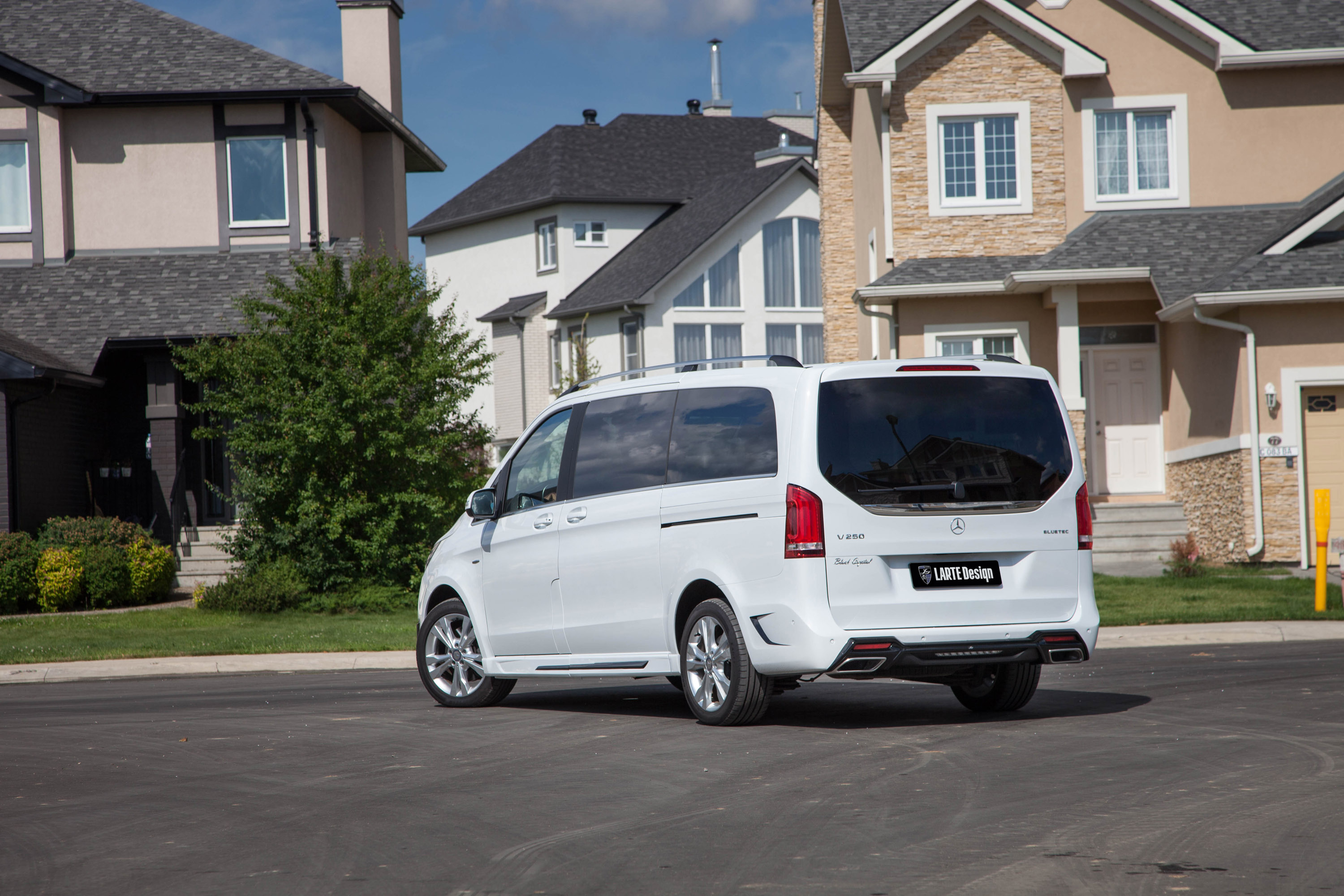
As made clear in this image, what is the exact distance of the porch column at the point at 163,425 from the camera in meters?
24.8

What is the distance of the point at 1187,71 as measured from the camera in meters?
25.2

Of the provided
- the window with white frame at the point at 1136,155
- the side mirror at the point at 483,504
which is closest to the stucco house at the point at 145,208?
the window with white frame at the point at 1136,155

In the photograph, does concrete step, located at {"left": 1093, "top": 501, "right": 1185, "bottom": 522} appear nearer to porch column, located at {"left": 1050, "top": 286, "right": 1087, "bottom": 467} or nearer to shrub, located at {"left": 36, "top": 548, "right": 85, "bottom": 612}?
porch column, located at {"left": 1050, "top": 286, "right": 1087, "bottom": 467}

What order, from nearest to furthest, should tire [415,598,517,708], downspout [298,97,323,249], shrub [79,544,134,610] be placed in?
1. tire [415,598,517,708]
2. shrub [79,544,134,610]
3. downspout [298,97,323,249]

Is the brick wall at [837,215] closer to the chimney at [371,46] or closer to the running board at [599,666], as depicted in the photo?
the chimney at [371,46]

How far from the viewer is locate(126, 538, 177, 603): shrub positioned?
22.0 meters

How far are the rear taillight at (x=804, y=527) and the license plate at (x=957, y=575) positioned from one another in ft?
1.86

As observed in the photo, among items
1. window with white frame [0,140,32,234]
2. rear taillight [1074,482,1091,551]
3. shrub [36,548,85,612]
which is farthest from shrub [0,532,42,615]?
rear taillight [1074,482,1091,551]

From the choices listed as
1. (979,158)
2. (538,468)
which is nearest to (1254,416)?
(979,158)

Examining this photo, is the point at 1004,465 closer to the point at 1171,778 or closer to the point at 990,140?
the point at 1171,778

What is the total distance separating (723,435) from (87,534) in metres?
15.9

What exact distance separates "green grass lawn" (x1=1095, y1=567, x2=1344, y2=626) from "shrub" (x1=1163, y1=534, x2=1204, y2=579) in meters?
0.19

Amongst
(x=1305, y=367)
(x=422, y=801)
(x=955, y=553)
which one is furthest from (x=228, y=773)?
(x=1305, y=367)

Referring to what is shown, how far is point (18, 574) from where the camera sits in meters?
21.1
